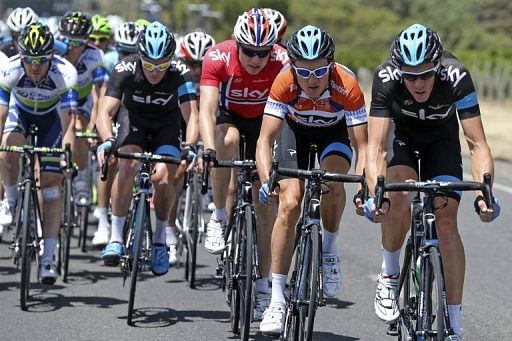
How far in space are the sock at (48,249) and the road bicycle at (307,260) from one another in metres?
3.05

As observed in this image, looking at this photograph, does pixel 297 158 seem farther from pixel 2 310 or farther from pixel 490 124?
pixel 490 124

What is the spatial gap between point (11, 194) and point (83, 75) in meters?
3.25

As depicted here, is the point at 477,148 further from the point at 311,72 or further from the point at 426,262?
the point at 311,72

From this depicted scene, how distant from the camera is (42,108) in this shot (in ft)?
35.4

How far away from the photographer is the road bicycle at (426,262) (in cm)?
682

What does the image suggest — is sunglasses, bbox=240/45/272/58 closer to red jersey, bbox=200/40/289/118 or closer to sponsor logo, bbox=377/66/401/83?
red jersey, bbox=200/40/289/118

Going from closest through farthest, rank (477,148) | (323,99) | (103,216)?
(477,148) → (323,99) → (103,216)

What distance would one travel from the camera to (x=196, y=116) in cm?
997

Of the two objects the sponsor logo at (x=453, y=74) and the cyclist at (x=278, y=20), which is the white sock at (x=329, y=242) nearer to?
the sponsor logo at (x=453, y=74)

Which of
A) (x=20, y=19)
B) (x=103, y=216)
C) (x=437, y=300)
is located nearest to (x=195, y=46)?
(x=103, y=216)

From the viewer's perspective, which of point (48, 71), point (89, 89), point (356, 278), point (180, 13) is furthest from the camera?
point (180, 13)

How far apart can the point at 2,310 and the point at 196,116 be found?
2098mm

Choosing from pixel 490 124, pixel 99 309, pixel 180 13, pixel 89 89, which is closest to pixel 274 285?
pixel 99 309

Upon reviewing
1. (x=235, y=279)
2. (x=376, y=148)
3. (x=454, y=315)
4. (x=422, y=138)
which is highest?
(x=422, y=138)
